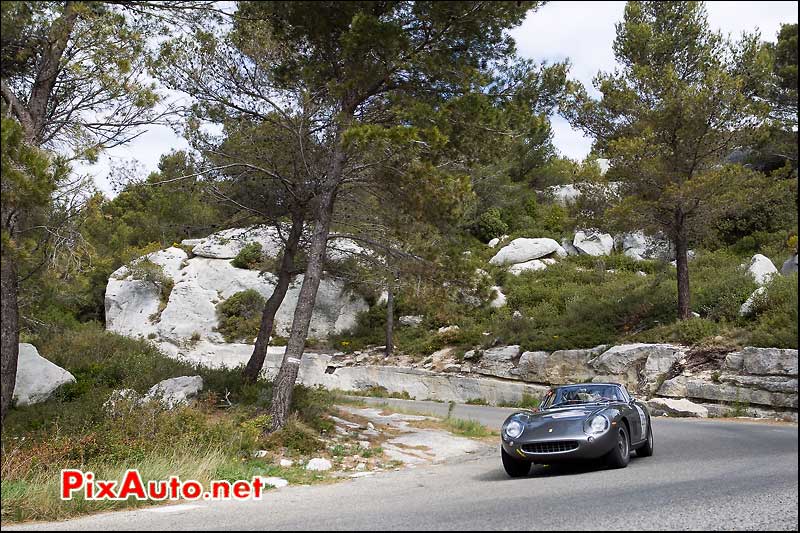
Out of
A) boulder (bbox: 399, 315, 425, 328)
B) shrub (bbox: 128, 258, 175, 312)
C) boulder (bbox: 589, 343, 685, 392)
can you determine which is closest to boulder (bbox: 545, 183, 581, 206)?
boulder (bbox: 399, 315, 425, 328)

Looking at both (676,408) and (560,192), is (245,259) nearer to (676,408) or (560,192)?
(676,408)

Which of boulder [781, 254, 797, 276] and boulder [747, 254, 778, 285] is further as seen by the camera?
boulder [747, 254, 778, 285]

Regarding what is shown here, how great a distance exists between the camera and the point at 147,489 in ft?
26.0

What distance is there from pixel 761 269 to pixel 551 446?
63.9ft

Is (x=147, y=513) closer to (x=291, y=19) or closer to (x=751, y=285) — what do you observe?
(x=291, y=19)

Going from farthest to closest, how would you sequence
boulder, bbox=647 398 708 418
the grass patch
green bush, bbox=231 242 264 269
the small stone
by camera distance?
1. green bush, bbox=231 242 264 269
2. boulder, bbox=647 398 708 418
3. the small stone
4. the grass patch

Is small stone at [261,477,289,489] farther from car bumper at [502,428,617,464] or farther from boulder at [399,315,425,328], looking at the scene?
boulder at [399,315,425,328]

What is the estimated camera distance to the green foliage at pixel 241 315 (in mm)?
31422

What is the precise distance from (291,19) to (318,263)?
491cm

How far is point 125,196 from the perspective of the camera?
13.2 m

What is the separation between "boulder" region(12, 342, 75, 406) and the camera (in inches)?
555

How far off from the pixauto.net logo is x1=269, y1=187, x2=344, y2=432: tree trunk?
11.7ft

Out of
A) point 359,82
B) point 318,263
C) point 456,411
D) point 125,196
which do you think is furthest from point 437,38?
point 456,411

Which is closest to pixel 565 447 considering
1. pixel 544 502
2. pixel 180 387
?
pixel 544 502
